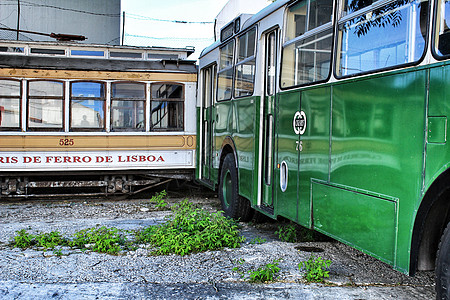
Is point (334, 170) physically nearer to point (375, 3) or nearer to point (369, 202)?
point (369, 202)

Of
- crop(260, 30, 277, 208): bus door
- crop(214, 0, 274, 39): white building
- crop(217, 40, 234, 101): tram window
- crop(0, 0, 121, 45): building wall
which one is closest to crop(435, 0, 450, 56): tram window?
crop(260, 30, 277, 208): bus door

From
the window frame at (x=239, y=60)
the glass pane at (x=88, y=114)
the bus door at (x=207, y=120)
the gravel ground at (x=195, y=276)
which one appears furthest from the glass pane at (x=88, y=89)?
the gravel ground at (x=195, y=276)

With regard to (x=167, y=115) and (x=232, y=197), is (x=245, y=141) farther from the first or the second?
(x=167, y=115)

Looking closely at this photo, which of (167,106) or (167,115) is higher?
(167,106)

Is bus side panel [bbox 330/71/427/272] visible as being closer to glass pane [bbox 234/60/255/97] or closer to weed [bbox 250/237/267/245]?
weed [bbox 250/237/267/245]

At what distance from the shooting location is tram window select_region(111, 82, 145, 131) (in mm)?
10922

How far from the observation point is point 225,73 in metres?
8.55

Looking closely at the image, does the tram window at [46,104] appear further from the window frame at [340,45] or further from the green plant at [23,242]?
the window frame at [340,45]

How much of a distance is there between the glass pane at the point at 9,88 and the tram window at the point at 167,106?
2657mm

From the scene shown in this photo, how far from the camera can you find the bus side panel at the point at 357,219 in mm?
3934

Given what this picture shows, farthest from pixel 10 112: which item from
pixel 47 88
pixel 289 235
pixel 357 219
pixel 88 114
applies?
pixel 357 219

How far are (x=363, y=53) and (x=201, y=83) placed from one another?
662cm

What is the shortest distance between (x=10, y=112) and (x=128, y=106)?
90.7 inches

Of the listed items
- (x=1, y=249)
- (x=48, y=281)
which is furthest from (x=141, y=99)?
(x=48, y=281)
